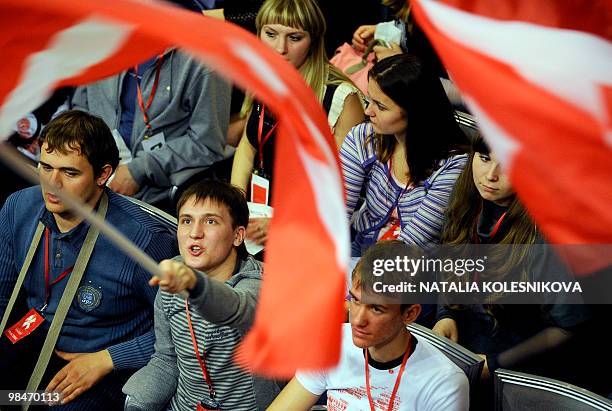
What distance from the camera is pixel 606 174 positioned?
1.90 metres

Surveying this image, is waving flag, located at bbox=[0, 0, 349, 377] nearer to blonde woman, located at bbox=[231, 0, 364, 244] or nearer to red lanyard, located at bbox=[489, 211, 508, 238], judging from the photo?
red lanyard, located at bbox=[489, 211, 508, 238]

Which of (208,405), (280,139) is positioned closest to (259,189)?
(208,405)

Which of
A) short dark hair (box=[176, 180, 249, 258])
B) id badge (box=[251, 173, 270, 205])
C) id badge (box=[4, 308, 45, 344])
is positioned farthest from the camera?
id badge (box=[251, 173, 270, 205])

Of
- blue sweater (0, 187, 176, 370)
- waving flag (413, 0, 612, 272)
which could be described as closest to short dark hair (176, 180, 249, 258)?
blue sweater (0, 187, 176, 370)

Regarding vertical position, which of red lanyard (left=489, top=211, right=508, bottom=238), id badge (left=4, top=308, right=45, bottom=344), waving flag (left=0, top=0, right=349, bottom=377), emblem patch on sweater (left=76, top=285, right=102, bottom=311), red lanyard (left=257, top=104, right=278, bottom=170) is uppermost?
waving flag (left=0, top=0, right=349, bottom=377)

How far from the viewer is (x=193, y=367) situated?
9.68ft

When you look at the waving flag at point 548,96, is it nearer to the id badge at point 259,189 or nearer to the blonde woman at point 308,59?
the blonde woman at point 308,59

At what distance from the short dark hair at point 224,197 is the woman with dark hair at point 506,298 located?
2.21ft

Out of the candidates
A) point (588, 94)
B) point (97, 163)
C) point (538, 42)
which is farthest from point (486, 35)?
point (97, 163)

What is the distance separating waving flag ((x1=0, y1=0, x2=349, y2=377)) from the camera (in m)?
1.61

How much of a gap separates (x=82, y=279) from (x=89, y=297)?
6cm

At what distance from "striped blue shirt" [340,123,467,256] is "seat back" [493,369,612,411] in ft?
2.19

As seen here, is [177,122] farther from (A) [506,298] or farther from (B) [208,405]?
(A) [506,298]

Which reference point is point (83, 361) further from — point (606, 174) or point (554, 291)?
point (606, 174)
